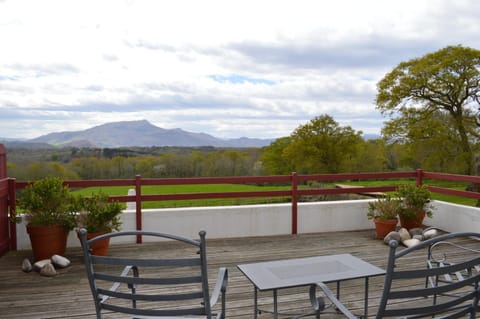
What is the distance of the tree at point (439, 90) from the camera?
1355 centimetres

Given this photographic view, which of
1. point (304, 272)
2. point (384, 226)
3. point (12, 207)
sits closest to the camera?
point (304, 272)

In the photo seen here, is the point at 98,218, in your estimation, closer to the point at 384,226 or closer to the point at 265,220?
the point at 265,220

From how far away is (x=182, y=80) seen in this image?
12.2 metres

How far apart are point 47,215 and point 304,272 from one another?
348cm

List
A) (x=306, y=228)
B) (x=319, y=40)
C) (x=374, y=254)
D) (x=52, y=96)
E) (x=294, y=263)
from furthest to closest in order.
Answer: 1. (x=52, y=96)
2. (x=319, y=40)
3. (x=306, y=228)
4. (x=374, y=254)
5. (x=294, y=263)

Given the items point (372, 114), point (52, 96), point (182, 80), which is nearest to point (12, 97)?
point (52, 96)

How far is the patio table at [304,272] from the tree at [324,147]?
16.4 m

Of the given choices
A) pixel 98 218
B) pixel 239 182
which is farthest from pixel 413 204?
pixel 98 218

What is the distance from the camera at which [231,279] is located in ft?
13.4

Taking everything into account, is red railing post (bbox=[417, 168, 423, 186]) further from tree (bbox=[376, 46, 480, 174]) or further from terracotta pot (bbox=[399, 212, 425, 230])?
tree (bbox=[376, 46, 480, 174])

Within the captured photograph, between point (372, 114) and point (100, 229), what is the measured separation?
1386 cm

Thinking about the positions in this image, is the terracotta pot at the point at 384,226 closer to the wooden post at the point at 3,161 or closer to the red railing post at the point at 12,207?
the red railing post at the point at 12,207

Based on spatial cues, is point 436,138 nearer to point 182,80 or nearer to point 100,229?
point 182,80

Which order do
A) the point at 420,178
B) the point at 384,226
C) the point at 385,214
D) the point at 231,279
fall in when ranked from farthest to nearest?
Answer: the point at 420,178, the point at 385,214, the point at 384,226, the point at 231,279
